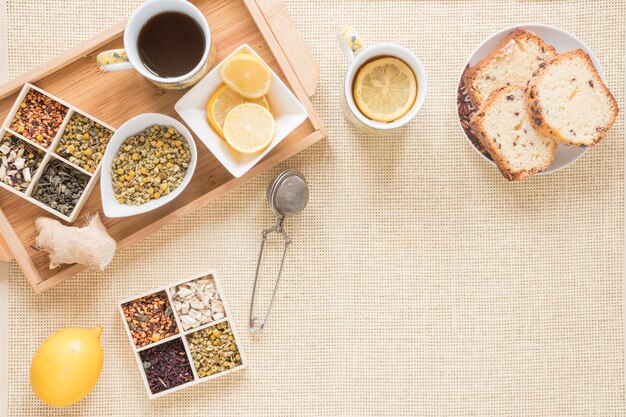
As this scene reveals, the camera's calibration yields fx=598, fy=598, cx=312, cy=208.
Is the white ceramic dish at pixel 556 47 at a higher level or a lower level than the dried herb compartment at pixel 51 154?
lower

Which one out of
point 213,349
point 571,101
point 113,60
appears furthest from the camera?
point 213,349

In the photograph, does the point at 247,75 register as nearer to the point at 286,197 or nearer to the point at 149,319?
the point at 286,197

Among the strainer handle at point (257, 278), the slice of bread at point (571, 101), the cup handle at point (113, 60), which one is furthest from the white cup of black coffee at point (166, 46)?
the slice of bread at point (571, 101)

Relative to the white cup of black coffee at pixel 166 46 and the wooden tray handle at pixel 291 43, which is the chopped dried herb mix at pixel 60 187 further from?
the wooden tray handle at pixel 291 43

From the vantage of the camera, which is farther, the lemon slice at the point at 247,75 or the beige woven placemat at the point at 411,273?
the beige woven placemat at the point at 411,273

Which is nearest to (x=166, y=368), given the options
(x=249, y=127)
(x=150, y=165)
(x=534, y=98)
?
(x=150, y=165)

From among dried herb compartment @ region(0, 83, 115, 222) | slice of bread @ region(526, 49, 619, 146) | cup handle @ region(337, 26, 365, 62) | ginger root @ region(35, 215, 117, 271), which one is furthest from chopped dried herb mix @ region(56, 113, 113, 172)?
slice of bread @ region(526, 49, 619, 146)
